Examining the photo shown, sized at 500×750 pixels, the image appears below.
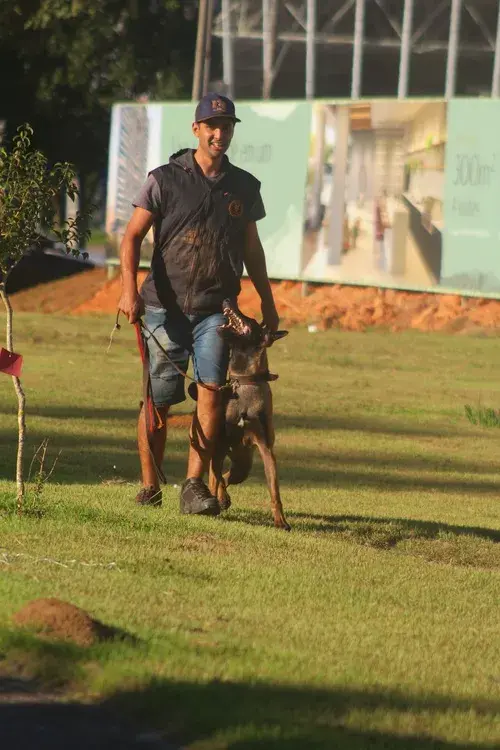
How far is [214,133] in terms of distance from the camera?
32.2 ft

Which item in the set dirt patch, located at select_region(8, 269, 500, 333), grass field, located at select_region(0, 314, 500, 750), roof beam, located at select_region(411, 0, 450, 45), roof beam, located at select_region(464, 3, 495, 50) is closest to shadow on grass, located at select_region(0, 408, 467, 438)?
grass field, located at select_region(0, 314, 500, 750)

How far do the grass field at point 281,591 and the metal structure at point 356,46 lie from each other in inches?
1144

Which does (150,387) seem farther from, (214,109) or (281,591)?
(281,591)

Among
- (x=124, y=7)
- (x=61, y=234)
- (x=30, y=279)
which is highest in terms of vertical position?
(x=124, y=7)

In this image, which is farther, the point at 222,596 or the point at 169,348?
the point at 169,348

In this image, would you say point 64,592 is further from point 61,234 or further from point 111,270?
point 111,270

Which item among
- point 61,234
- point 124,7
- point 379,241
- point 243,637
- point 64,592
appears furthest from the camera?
point 124,7

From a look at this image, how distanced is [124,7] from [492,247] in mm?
23519

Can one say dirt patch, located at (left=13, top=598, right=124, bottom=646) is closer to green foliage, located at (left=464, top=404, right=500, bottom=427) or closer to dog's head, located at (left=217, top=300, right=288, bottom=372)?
dog's head, located at (left=217, top=300, right=288, bottom=372)

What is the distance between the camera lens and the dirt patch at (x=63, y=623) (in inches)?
252

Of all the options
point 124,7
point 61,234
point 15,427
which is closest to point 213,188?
point 61,234

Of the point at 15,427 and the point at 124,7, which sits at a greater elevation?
the point at 124,7

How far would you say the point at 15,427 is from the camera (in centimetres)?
1580

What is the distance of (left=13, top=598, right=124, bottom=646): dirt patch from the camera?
6410 mm
